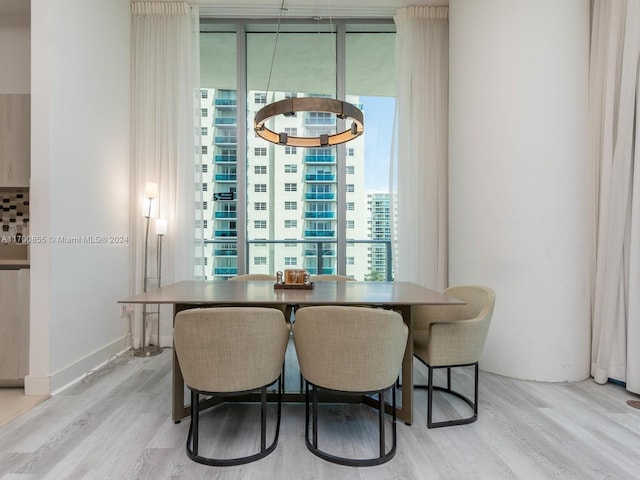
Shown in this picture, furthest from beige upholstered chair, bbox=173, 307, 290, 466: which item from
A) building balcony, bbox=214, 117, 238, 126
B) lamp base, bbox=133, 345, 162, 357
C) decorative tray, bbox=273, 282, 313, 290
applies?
building balcony, bbox=214, 117, 238, 126

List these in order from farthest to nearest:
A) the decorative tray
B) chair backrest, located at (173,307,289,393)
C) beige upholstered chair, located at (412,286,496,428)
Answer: the decorative tray
beige upholstered chair, located at (412,286,496,428)
chair backrest, located at (173,307,289,393)

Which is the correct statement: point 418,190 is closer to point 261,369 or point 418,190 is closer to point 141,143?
point 261,369

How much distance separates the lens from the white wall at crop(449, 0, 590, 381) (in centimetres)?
279

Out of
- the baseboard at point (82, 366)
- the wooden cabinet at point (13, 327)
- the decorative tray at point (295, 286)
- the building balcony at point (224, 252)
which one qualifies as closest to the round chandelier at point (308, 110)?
the decorative tray at point (295, 286)

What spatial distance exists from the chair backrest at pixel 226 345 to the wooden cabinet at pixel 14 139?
2.18m

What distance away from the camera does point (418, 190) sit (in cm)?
379

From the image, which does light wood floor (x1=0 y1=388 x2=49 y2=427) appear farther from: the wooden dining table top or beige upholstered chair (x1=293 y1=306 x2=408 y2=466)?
beige upholstered chair (x1=293 y1=306 x2=408 y2=466)

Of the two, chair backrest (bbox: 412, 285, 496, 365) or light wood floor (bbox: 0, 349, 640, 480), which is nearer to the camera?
light wood floor (bbox: 0, 349, 640, 480)

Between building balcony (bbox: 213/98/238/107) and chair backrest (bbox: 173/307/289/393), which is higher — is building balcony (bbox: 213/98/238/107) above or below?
above

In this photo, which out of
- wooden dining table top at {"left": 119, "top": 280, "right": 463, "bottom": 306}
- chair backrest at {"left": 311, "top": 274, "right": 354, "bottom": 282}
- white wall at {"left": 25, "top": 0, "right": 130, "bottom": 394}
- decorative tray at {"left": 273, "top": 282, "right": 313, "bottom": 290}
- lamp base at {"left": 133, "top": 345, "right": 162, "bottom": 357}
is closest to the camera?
wooden dining table top at {"left": 119, "top": 280, "right": 463, "bottom": 306}

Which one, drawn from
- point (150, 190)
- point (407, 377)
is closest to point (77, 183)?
point (150, 190)

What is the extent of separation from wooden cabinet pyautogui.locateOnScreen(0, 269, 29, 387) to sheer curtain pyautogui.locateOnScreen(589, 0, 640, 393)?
4517 mm

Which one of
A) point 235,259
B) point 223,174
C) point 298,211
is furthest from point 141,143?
point 298,211

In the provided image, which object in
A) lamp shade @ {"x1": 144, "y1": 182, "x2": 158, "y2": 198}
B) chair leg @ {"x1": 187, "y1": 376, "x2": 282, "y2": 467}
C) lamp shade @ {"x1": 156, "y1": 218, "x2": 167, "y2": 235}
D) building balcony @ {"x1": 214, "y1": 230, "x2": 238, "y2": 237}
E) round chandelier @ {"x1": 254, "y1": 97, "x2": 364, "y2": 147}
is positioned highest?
round chandelier @ {"x1": 254, "y1": 97, "x2": 364, "y2": 147}
